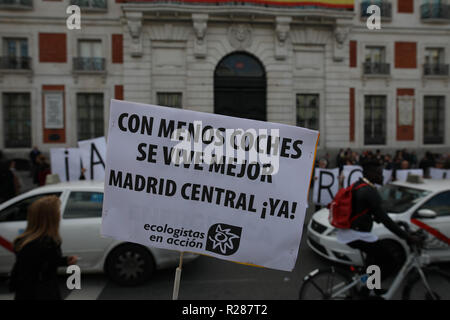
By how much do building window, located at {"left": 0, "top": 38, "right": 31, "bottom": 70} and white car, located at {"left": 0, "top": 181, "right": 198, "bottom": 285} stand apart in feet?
52.5

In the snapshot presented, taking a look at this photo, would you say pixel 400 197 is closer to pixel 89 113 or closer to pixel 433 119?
pixel 89 113

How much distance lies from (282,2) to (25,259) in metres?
18.8

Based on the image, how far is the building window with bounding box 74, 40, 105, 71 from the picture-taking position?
17.7 m

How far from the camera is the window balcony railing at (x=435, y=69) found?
19750mm

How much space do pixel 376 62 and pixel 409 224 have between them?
17227mm

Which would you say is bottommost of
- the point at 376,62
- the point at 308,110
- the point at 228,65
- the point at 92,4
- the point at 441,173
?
the point at 441,173

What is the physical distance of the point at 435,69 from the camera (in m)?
19.9

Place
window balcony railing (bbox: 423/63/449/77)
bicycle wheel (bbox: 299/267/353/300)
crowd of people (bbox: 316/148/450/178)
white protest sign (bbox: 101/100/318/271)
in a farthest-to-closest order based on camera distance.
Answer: window balcony railing (bbox: 423/63/449/77) < crowd of people (bbox: 316/148/450/178) < bicycle wheel (bbox: 299/267/353/300) < white protest sign (bbox: 101/100/318/271)

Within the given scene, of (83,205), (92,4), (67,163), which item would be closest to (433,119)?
(67,163)

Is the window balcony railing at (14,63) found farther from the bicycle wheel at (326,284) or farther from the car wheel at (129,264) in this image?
the bicycle wheel at (326,284)

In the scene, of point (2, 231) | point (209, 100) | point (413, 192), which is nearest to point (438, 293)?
point (413, 192)

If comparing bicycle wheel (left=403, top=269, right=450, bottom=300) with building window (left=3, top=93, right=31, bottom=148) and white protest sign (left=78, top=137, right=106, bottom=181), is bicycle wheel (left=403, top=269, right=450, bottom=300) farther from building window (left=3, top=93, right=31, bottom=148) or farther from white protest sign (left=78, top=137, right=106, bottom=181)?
building window (left=3, top=93, right=31, bottom=148)

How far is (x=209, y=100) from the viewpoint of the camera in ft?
59.9

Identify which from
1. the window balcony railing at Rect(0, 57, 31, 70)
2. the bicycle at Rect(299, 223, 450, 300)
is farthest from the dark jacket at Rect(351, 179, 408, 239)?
the window balcony railing at Rect(0, 57, 31, 70)
